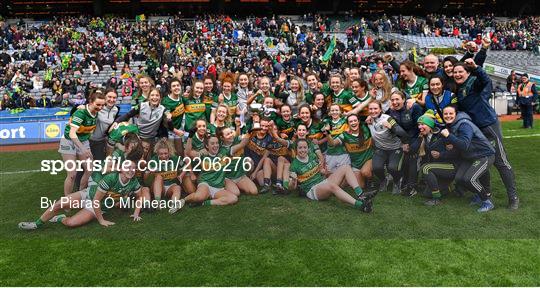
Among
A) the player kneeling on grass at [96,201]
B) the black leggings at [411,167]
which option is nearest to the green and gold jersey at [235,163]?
the player kneeling on grass at [96,201]

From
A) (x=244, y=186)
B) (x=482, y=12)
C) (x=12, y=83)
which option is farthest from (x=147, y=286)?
(x=482, y=12)

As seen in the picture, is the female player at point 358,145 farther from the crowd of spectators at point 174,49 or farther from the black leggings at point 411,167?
the crowd of spectators at point 174,49

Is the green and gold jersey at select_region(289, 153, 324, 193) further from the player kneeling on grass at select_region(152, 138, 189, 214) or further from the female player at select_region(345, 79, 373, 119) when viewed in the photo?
the player kneeling on grass at select_region(152, 138, 189, 214)

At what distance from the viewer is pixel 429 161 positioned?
598cm

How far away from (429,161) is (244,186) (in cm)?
270

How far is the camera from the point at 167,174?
6035mm

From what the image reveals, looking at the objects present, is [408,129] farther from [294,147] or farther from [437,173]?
[294,147]

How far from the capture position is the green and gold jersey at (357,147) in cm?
630

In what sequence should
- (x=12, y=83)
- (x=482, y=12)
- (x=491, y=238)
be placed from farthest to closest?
(x=482, y=12)
(x=12, y=83)
(x=491, y=238)

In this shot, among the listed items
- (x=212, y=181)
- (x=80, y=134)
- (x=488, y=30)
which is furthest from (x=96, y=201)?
(x=488, y=30)

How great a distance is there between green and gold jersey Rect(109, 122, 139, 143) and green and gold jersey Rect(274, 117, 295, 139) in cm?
214

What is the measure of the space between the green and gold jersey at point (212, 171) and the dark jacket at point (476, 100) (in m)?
3.46

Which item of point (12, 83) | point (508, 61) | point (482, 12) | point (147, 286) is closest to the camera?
point (147, 286)

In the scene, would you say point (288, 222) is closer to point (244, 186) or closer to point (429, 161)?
point (244, 186)
